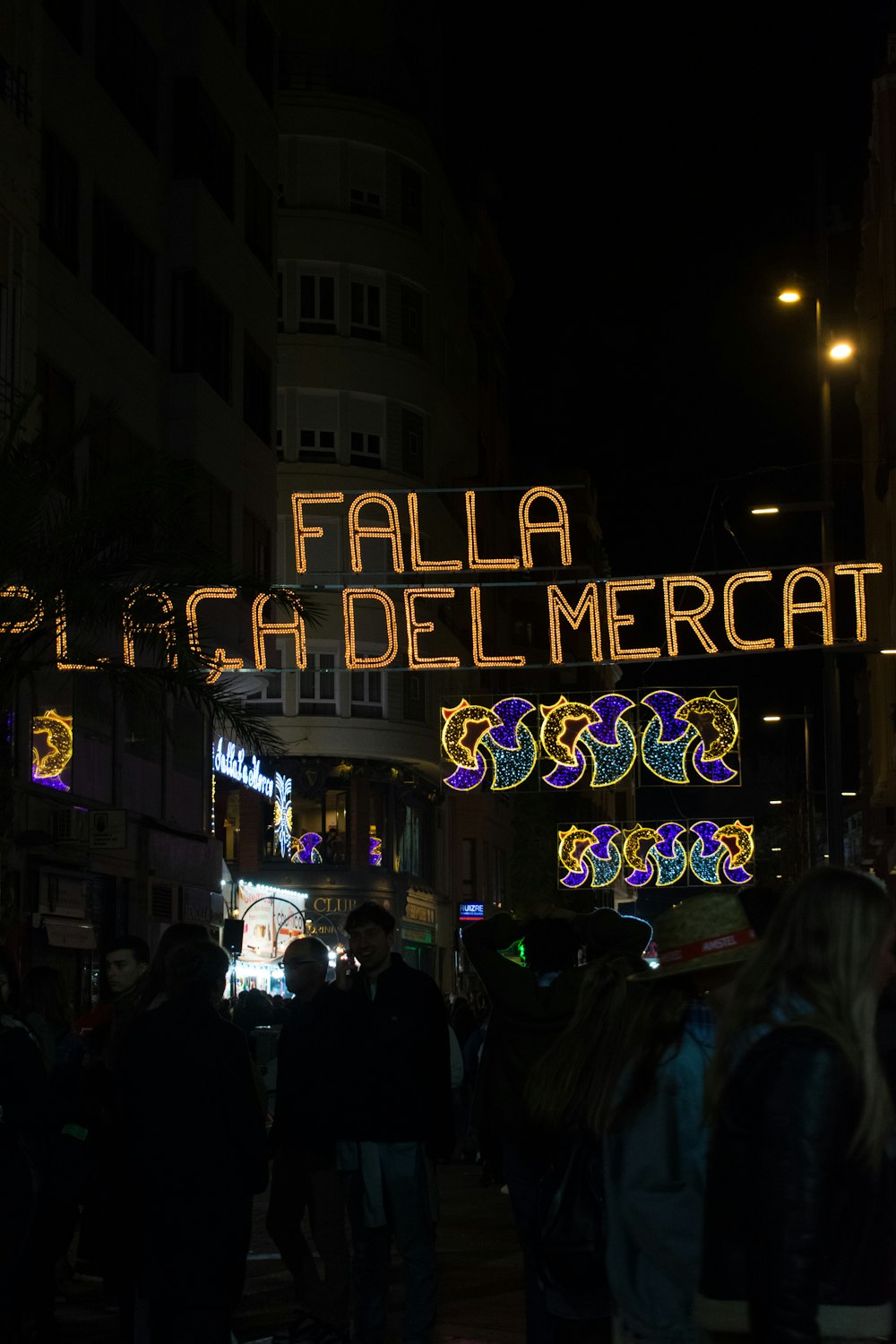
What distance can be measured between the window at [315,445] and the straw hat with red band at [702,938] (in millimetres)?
43566

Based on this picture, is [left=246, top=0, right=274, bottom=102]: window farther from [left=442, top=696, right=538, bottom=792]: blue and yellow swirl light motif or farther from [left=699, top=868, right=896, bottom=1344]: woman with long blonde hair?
[left=699, top=868, right=896, bottom=1344]: woman with long blonde hair

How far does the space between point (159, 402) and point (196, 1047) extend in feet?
75.2

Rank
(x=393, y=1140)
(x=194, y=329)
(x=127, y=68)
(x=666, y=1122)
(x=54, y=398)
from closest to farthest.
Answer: (x=666, y=1122)
(x=393, y=1140)
(x=54, y=398)
(x=127, y=68)
(x=194, y=329)

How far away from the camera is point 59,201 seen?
25.3 meters

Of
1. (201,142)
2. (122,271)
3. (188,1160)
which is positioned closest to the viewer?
(188,1160)

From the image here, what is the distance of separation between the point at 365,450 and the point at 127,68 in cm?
2115

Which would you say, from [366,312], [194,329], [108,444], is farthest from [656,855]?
[108,444]

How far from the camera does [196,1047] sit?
718 centimetres

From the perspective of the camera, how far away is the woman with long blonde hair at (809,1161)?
3689 mm

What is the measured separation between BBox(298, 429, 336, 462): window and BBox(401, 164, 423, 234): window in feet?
21.3

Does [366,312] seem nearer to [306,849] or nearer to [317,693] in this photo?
[317,693]

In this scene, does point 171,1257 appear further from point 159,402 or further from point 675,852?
point 675,852

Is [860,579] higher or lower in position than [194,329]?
lower

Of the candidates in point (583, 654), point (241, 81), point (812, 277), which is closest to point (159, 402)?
point (241, 81)
